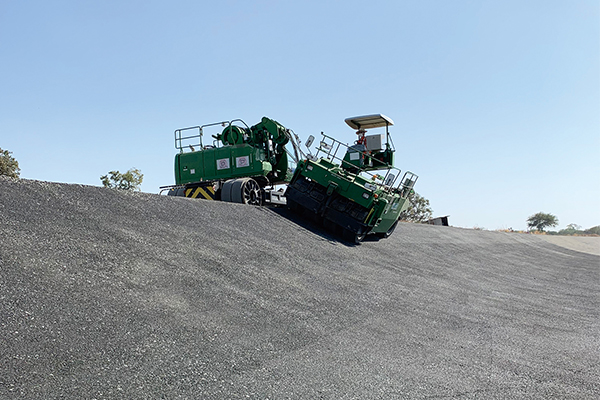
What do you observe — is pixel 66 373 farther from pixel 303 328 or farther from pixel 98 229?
pixel 98 229

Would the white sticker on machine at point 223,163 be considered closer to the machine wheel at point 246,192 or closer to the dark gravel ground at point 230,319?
the machine wheel at point 246,192

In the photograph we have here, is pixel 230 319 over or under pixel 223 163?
under

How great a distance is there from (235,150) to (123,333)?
33.6 ft

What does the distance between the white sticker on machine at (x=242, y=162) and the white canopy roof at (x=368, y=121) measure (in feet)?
10.5

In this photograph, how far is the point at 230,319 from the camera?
504 cm

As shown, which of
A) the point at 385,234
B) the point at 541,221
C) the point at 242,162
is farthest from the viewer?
the point at 541,221

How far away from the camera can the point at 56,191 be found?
7156 millimetres

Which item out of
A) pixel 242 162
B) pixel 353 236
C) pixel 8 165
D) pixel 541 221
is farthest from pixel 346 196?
pixel 541 221

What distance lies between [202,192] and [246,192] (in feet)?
5.05

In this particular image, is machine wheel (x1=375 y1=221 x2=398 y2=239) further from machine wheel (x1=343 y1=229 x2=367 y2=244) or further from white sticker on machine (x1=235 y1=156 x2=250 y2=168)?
white sticker on machine (x1=235 y1=156 x2=250 y2=168)

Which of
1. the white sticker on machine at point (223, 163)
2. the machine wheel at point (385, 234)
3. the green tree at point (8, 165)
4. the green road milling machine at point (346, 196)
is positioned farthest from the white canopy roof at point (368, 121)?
the green tree at point (8, 165)

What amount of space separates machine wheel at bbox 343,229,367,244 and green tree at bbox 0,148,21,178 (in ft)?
68.0

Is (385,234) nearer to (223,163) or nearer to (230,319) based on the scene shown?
Result: (223,163)

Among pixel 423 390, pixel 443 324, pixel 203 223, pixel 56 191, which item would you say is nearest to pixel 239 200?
pixel 203 223
